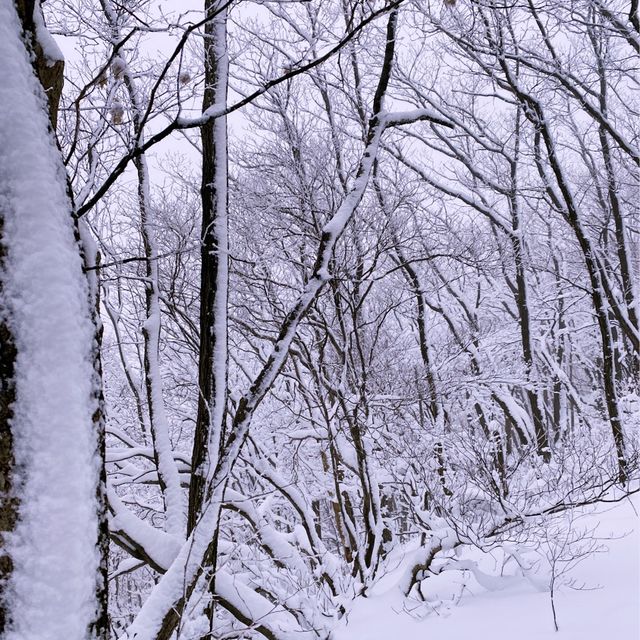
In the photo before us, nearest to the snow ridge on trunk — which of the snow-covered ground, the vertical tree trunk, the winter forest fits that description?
the winter forest

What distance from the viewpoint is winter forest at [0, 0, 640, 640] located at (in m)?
1.44

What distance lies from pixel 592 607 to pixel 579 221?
7.00 metres

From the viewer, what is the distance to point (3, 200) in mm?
1451

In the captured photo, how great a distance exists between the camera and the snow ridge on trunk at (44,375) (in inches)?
50.4

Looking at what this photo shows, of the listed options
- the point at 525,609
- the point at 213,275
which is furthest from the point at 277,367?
the point at 525,609

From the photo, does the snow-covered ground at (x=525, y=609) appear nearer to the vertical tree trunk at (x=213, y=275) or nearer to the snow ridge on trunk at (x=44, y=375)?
the vertical tree trunk at (x=213, y=275)

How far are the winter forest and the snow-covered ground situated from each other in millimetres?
25

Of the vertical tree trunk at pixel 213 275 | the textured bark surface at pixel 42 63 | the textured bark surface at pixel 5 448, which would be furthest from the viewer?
the vertical tree trunk at pixel 213 275

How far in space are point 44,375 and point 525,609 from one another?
4514 mm

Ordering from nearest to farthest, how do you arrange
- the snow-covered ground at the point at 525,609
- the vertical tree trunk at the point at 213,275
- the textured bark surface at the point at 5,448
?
the textured bark surface at the point at 5,448
the vertical tree trunk at the point at 213,275
the snow-covered ground at the point at 525,609

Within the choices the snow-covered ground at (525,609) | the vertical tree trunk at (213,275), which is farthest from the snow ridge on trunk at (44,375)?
the snow-covered ground at (525,609)

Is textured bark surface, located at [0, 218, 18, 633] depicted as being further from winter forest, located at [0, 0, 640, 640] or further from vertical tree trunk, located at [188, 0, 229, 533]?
vertical tree trunk, located at [188, 0, 229, 533]

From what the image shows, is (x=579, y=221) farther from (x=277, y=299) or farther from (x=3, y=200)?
(x=3, y=200)

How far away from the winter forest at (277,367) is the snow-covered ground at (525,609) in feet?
0.08
